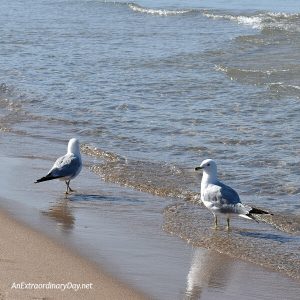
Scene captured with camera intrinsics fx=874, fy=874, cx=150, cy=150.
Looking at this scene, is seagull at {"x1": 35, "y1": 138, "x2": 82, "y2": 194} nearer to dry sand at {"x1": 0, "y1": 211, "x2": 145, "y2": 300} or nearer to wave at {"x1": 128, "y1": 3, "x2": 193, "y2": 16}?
dry sand at {"x1": 0, "y1": 211, "x2": 145, "y2": 300}

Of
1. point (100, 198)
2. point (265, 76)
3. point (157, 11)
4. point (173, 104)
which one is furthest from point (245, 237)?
point (157, 11)

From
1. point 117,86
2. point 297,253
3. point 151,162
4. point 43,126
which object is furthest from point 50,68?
point 297,253

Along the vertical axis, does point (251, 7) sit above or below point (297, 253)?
above

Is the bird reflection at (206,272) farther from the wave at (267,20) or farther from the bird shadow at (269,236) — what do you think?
the wave at (267,20)

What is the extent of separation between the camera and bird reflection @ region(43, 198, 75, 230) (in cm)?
745

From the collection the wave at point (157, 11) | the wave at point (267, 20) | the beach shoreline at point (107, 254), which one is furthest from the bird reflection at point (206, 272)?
the wave at point (157, 11)

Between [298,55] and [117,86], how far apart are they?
436cm

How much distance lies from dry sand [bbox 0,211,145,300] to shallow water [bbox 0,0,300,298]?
118 cm

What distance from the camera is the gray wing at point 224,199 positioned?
7504mm

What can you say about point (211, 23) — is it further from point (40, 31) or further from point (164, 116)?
point (164, 116)

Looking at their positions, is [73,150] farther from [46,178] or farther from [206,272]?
[206,272]

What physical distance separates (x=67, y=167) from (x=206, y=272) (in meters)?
2.63

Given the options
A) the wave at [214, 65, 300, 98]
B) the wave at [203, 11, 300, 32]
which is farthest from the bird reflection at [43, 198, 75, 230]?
the wave at [203, 11, 300, 32]

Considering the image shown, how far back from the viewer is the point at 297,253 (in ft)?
22.7
